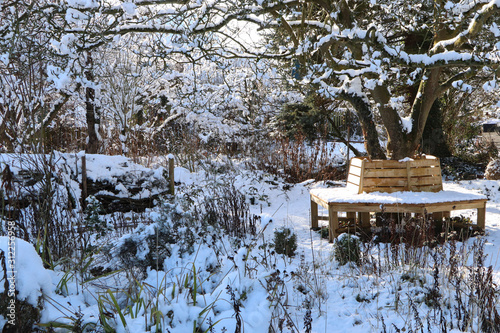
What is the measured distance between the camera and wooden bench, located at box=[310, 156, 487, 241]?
442 centimetres

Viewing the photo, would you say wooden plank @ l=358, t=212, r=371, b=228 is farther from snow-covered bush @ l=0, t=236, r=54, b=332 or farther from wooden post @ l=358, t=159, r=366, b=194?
snow-covered bush @ l=0, t=236, r=54, b=332

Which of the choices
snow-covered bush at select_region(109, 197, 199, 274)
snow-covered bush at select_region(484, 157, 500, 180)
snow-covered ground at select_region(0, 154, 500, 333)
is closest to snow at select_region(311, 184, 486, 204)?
snow-covered ground at select_region(0, 154, 500, 333)

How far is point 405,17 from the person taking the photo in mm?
6504

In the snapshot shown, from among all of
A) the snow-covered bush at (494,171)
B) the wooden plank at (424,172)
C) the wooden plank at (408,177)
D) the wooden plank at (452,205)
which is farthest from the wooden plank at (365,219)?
the snow-covered bush at (494,171)

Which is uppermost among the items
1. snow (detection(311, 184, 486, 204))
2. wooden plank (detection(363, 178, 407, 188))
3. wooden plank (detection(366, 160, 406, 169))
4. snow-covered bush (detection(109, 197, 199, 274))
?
wooden plank (detection(366, 160, 406, 169))

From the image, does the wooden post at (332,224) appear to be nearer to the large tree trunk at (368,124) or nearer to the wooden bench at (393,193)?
the wooden bench at (393,193)

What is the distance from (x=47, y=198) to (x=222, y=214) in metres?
2.33

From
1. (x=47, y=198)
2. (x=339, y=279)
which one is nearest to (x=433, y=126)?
(x=339, y=279)

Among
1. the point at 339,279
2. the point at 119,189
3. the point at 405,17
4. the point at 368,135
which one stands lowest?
the point at 339,279

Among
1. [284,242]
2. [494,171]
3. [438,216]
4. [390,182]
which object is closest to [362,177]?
[390,182]

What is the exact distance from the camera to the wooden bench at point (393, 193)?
4.42m

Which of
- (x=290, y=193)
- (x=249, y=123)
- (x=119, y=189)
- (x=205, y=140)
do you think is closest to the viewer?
(x=119, y=189)

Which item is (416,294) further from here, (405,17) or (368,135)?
(405,17)

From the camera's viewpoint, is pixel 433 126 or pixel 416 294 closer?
pixel 416 294
